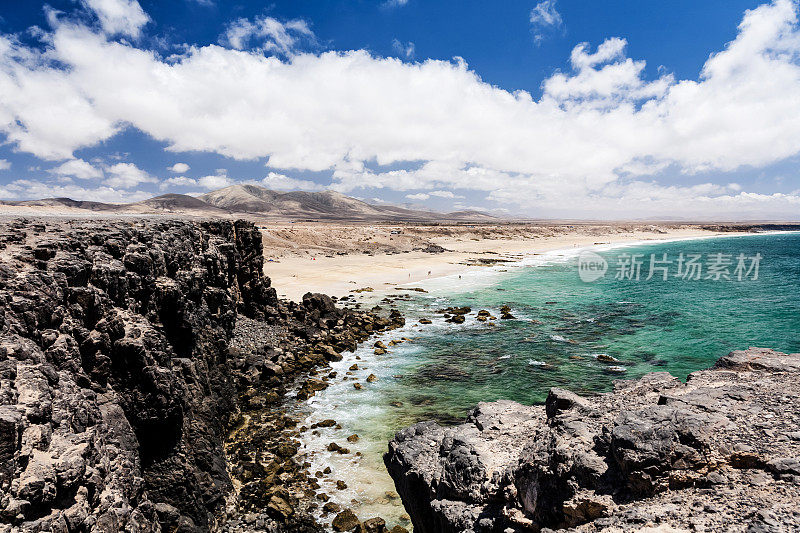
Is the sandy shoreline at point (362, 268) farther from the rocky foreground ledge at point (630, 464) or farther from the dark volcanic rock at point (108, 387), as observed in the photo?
the rocky foreground ledge at point (630, 464)

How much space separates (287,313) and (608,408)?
2660 centimetres

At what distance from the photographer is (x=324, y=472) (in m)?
15.0

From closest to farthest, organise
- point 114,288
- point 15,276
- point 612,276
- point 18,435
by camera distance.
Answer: point 18,435
point 15,276
point 114,288
point 612,276

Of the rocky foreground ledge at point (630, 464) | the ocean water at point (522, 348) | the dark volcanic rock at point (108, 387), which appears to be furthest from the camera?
the ocean water at point (522, 348)

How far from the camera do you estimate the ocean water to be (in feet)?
59.2

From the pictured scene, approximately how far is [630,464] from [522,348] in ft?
75.3

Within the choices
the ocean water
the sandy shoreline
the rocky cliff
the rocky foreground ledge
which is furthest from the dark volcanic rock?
the sandy shoreline

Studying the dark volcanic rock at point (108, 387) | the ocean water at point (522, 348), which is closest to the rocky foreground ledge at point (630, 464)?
the ocean water at point (522, 348)

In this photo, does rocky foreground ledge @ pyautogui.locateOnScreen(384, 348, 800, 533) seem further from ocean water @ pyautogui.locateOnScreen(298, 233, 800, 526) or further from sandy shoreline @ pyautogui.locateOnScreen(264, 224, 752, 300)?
sandy shoreline @ pyautogui.locateOnScreen(264, 224, 752, 300)

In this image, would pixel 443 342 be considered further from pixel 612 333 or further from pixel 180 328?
pixel 180 328

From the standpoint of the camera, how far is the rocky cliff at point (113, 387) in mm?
6852

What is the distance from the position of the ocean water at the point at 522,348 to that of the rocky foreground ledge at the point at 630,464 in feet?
16.3

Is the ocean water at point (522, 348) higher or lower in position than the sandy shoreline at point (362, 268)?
lower

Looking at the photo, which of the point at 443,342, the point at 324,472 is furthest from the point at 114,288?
the point at 443,342
